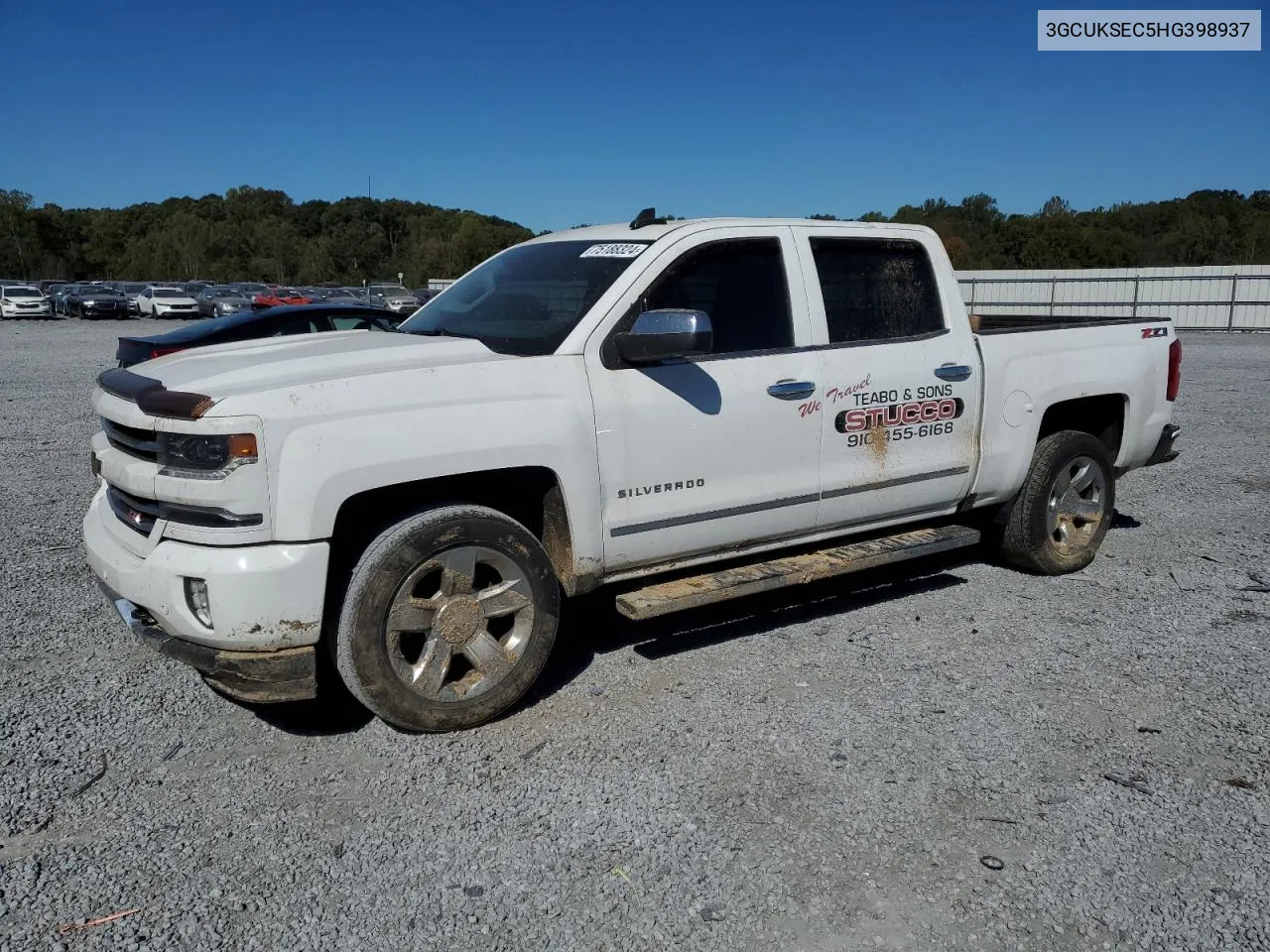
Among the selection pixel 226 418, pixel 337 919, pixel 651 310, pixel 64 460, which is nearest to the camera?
pixel 337 919

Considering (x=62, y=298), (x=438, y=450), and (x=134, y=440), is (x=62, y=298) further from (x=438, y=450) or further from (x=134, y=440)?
(x=438, y=450)

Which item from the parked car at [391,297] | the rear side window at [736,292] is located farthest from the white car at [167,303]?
the rear side window at [736,292]

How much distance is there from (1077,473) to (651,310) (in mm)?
3017

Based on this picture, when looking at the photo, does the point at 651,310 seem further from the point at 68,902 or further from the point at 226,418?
Answer: the point at 68,902

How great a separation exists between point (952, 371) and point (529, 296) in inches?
84.5

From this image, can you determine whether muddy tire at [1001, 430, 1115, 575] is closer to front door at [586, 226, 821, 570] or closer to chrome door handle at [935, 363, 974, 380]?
chrome door handle at [935, 363, 974, 380]

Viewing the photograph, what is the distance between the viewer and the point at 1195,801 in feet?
11.0

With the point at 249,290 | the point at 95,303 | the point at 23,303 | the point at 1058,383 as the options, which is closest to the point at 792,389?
the point at 1058,383

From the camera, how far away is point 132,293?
47938mm

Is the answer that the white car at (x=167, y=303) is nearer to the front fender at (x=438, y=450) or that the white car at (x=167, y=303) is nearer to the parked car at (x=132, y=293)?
the parked car at (x=132, y=293)

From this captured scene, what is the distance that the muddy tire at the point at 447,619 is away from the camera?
3582 mm

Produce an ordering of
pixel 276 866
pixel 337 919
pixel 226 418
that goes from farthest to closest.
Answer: pixel 226 418 < pixel 276 866 < pixel 337 919

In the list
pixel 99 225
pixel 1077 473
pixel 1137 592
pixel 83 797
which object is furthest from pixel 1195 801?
pixel 99 225

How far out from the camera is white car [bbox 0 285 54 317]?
128 feet
